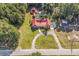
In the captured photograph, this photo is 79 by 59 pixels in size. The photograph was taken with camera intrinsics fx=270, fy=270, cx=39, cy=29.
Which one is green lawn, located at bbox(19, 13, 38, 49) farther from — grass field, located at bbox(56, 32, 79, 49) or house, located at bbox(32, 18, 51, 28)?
grass field, located at bbox(56, 32, 79, 49)

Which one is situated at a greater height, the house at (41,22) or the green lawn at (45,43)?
the house at (41,22)

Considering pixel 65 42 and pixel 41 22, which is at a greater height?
pixel 41 22

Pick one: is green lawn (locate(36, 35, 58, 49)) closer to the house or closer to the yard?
the yard

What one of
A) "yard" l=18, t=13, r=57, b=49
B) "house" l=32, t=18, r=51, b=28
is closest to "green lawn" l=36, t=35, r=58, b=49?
"yard" l=18, t=13, r=57, b=49

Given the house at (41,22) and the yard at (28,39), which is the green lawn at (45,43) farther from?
the house at (41,22)

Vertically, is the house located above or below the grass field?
above

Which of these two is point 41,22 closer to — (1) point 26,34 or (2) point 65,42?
(1) point 26,34

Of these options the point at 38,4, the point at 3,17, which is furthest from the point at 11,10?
the point at 38,4

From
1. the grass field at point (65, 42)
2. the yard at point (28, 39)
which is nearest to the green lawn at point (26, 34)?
the yard at point (28, 39)

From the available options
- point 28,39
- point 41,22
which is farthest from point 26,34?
point 41,22
